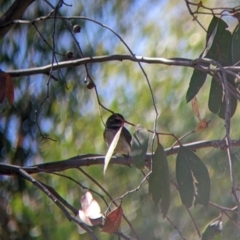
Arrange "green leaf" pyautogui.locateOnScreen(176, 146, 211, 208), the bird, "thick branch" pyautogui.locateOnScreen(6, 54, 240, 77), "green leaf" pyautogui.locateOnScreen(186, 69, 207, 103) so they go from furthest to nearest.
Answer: the bird
"green leaf" pyautogui.locateOnScreen(186, 69, 207, 103)
"green leaf" pyautogui.locateOnScreen(176, 146, 211, 208)
"thick branch" pyautogui.locateOnScreen(6, 54, 240, 77)

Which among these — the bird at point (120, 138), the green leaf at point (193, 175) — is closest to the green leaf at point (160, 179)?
the green leaf at point (193, 175)

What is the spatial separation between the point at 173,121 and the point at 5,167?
225cm

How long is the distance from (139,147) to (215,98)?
370mm

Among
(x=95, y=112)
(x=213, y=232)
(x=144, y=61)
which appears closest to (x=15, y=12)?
(x=144, y=61)

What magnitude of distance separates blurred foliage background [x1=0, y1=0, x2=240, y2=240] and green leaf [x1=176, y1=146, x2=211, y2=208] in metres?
2.19

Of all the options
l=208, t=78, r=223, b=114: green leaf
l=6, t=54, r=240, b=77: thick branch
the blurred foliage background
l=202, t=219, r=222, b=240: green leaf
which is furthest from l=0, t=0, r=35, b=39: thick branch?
the blurred foliage background

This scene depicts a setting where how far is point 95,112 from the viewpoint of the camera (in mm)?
5195

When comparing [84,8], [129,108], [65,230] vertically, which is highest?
[84,8]

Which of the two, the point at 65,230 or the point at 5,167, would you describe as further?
the point at 65,230

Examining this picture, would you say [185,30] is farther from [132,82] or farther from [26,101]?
[26,101]

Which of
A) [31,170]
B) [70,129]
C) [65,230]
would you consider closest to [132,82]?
[70,129]

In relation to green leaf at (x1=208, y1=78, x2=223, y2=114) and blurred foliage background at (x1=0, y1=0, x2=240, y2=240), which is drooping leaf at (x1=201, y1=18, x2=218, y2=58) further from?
blurred foliage background at (x1=0, y1=0, x2=240, y2=240)

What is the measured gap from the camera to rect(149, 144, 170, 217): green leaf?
6.41ft

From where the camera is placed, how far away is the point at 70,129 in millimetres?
5172
